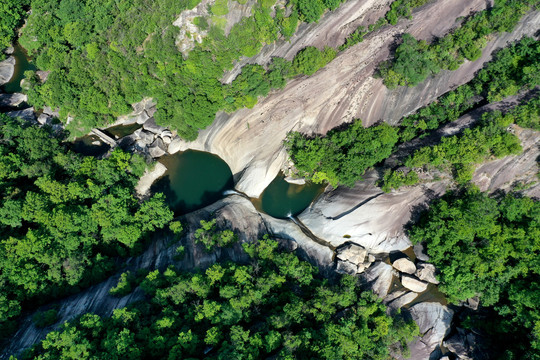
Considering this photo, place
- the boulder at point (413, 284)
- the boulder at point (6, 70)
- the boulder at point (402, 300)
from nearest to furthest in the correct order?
the boulder at point (402, 300) → the boulder at point (413, 284) → the boulder at point (6, 70)

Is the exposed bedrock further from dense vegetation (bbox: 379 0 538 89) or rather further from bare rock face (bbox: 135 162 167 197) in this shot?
bare rock face (bbox: 135 162 167 197)

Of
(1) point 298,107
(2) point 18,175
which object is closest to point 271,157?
(1) point 298,107

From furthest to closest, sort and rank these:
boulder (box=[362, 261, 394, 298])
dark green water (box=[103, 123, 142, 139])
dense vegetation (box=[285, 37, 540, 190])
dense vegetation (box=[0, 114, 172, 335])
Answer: dark green water (box=[103, 123, 142, 139]), boulder (box=[362, 261, 394, 298]), dense vegetation (box=[285, 37, 540, 190]), dense vegetation (box=[0, 114, 172, 335])

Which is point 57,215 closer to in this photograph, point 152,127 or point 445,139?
point 152,127

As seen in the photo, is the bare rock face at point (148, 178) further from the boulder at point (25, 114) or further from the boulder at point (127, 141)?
the boulder at point (25, 114)

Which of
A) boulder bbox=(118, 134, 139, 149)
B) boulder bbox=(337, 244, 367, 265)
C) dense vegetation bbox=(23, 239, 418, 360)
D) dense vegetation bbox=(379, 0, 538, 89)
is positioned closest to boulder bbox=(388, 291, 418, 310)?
dense vegetation bbox=(23, 239, 418, 360)

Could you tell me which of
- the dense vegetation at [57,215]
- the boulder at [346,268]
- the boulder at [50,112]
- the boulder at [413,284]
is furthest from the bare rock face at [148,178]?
the boulder at [413,284]
